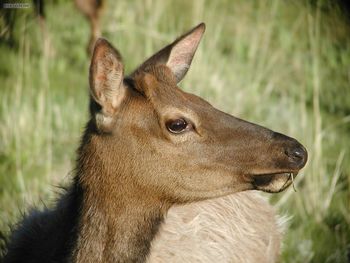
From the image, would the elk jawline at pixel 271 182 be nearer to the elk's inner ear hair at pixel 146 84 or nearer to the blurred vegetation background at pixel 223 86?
the elk's inner ear hair at pixel 146 84

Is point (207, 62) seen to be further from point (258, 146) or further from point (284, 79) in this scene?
point (258, 146)

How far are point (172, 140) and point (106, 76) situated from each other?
2.05 ft

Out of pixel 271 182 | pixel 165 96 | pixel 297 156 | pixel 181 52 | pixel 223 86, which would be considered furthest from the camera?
pixel 223 86

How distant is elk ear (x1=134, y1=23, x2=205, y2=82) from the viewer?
6.75m

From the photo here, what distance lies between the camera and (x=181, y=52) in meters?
6.92

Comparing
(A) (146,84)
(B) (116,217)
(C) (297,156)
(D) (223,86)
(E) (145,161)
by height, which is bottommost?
(D) (223,86)

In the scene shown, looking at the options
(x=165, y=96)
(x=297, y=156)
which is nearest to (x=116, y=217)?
(x=165, y=96)

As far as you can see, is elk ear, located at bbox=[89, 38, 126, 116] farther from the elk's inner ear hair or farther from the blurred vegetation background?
the blurred vegetation background

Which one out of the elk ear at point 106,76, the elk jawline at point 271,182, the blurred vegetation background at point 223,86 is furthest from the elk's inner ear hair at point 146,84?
the blurred vegetation background at point 223,86

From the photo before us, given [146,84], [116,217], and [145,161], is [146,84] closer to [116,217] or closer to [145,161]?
[145,161]

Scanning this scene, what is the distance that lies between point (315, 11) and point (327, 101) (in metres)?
2.87

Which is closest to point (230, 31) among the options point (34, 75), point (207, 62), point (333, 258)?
point (207, 62)

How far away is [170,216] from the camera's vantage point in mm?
6883

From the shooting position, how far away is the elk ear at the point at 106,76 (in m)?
5.89
